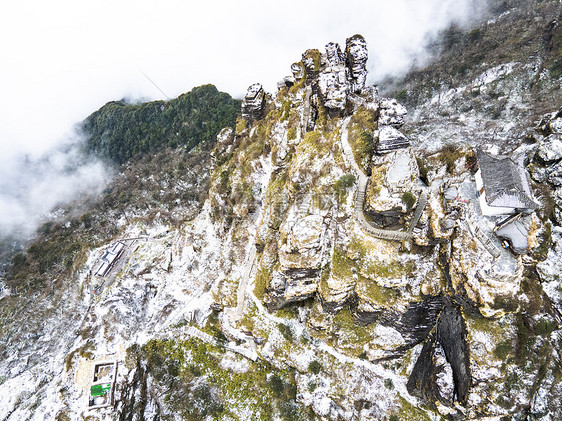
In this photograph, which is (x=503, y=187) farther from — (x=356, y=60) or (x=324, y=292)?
(x=356, y=60)

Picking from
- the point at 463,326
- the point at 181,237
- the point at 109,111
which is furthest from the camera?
the point at 109,111

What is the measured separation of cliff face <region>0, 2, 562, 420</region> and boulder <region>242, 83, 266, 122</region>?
1.51ft

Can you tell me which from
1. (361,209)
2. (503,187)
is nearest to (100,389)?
(361,209)

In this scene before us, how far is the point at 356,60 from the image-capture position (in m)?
46.6

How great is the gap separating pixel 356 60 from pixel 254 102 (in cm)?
2595

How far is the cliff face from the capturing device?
28.8 metres

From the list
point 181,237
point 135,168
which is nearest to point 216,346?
point 181,237

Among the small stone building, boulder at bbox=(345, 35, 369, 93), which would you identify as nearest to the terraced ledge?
the small stone building

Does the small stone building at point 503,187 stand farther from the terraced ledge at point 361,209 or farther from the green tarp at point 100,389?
the green tarp at point 100,389

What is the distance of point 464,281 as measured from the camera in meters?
28.2

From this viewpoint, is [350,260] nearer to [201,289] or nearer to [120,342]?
[201,289]

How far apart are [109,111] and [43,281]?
235 feet

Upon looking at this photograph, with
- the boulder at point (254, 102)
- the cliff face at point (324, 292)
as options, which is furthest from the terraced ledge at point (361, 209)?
the boulder at point (254, 102)

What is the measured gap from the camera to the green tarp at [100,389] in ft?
135
